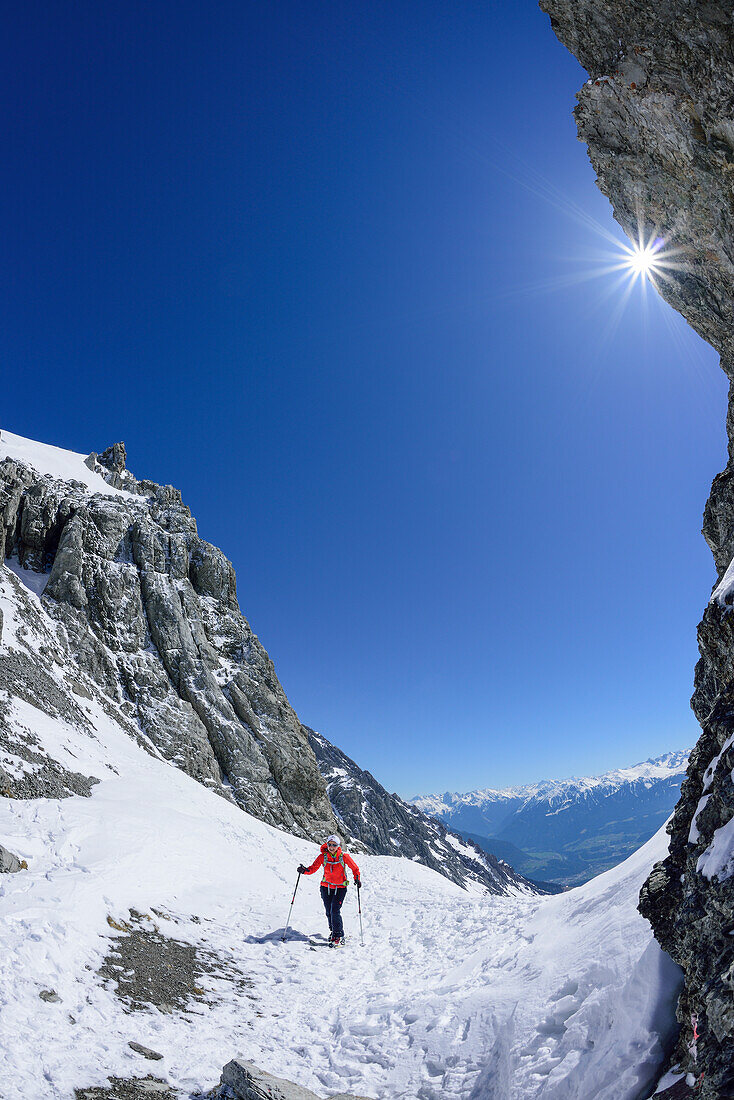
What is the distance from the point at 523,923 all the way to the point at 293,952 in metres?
5.26

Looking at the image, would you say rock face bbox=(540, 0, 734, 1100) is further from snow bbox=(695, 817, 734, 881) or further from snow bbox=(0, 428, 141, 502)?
snow bbox=(0, 428, 141, 502)

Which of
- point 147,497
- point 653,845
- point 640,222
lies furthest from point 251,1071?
point 147,497

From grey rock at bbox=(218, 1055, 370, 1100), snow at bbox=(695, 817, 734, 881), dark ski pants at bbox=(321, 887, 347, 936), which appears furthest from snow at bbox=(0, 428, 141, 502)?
snow at bbox=(695, 817, 734, 881)

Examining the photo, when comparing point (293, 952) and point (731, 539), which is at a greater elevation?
point (731, 539)

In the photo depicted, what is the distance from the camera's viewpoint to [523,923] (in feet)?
37.8

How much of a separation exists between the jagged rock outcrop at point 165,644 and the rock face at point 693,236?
34547mm

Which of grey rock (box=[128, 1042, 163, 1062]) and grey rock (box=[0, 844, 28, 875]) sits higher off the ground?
grey rock (box=[0, 844, 28, 875])

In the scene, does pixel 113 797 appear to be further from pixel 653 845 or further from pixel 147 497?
pixel 147 497

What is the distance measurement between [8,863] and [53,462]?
229 ft

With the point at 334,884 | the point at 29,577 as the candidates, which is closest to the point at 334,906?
the point at 334,884

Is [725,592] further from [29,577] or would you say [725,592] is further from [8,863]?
[29,577]

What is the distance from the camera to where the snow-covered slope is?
5.62 meters

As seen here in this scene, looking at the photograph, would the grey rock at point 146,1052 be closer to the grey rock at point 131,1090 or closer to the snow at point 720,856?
the grey rock at point 131,1090

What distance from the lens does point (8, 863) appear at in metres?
9.89
